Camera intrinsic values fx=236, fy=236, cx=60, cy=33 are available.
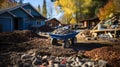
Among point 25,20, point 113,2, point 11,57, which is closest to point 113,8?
point 113,2

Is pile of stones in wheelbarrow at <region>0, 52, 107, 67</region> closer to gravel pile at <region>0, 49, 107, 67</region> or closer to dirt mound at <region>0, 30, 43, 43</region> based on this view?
gravel pile at <region>0, 49, 107, 67</region>

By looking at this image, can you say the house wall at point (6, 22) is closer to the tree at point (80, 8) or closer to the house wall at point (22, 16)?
the house wall at point (22, 16)

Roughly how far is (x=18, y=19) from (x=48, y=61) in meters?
23.4

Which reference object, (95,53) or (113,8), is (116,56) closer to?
(95,53)

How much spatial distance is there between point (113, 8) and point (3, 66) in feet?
104

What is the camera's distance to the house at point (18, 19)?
3069 centimetres

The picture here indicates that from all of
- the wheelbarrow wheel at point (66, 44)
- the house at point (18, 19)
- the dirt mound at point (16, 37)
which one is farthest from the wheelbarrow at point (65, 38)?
the house at point (18, 19)

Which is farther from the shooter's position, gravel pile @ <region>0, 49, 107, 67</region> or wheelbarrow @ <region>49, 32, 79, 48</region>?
wheelbarrow @ <region>49, 32, 79, 48</region>

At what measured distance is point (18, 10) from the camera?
34656 mm

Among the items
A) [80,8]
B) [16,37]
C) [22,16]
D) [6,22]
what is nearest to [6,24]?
[6,22]

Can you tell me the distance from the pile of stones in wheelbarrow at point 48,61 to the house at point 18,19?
16.9 metres

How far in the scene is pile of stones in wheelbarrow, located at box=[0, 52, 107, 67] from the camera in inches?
489

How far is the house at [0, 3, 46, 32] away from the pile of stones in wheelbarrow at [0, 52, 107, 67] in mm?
16931

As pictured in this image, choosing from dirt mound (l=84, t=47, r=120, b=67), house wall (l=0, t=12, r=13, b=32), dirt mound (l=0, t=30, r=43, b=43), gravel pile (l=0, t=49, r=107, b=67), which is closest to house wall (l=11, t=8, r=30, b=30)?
house wall (l=0, t=12, r=13, b=32)
